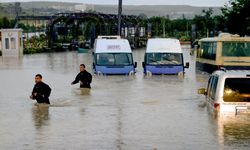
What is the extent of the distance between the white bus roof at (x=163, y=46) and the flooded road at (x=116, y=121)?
7.33 m

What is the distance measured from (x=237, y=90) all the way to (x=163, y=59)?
23006 mm

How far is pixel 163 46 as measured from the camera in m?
40.4

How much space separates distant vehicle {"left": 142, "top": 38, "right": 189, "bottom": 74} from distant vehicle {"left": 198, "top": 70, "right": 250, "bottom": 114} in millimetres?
21971

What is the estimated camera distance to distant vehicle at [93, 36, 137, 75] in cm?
3894

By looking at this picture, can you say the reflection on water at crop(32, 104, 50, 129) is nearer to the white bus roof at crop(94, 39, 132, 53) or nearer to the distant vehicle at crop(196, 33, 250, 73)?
the distant vehicle at crop(196, 33, 250, 73)

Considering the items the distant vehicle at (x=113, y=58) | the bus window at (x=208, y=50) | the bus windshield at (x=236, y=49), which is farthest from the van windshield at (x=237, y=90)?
the distant vehicle at (x=113, y=58)

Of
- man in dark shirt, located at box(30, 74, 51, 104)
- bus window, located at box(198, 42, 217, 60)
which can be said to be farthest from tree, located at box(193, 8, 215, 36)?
man in dark shirt, located at box(30, 74, 51, 104)

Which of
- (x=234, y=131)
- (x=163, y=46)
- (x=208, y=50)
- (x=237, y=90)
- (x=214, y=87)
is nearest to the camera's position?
(x=234, y=131)

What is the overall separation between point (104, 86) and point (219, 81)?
15549 mm

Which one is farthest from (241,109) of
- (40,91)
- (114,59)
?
(114,59)

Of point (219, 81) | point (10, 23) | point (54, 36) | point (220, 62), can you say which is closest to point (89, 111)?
point (219, 81)

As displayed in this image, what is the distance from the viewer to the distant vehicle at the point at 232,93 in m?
16.4

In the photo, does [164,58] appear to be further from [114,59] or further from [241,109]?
[241,109]

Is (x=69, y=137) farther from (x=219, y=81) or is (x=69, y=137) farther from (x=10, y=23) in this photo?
(x=10, y=23)
